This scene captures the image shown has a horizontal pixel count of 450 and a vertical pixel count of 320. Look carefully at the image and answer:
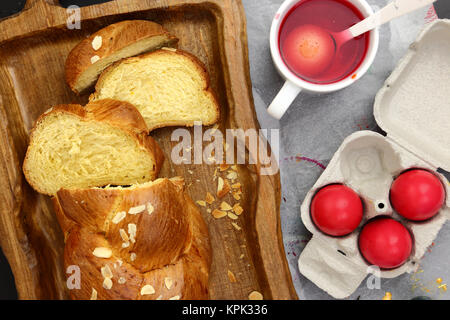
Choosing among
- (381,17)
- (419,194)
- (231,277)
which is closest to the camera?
(381,17)

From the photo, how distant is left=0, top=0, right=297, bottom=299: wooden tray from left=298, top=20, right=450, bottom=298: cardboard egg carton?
18 centimetres

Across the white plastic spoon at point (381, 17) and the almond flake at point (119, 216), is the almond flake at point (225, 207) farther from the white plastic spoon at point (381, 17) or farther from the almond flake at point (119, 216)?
the white plastic spoon at point (381, 17)

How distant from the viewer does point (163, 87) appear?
1378mm

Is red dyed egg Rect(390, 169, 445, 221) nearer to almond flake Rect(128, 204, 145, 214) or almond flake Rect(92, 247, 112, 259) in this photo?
almond flake Rect(128, 204, 145, 214)

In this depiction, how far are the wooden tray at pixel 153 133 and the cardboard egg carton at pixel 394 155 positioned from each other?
18 centimetres

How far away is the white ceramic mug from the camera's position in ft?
4.08


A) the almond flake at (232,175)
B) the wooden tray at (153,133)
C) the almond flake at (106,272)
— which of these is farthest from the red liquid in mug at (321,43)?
the almond flake at (106,272)

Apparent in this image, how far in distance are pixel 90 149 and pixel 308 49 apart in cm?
80

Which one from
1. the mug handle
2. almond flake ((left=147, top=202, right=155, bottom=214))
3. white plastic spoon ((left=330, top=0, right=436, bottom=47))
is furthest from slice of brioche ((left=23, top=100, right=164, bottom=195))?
white plastic spoon ((left=330, top=0, right=436, bottom=47))

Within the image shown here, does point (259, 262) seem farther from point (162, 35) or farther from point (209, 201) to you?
point (162, 35)

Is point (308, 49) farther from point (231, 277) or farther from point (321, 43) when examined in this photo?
point (231, 277)

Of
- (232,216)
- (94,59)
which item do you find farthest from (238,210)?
(94,59)

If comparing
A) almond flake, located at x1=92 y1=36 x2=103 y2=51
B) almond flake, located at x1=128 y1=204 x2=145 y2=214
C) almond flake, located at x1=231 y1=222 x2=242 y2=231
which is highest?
almond flake, located at x1=92 y1=36 x2=103 y2=51

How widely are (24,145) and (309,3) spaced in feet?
3.55
